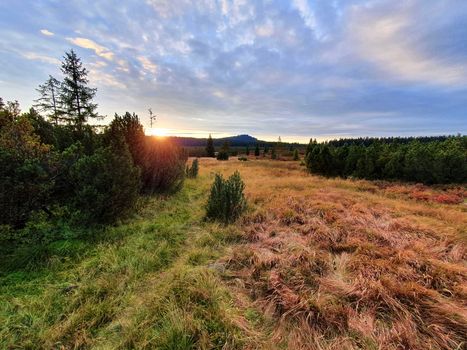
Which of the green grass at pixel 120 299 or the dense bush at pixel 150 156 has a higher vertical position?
the dense bush at pixel 150 156

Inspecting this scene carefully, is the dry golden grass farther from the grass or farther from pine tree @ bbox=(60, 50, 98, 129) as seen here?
pine tree @ bbox=(60, 50, 98, 129)

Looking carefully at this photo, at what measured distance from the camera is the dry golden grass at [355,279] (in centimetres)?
243

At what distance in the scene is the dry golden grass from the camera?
2.43 metres

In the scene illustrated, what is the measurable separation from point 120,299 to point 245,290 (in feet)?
5.62

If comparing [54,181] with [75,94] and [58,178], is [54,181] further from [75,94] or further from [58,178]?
[75,94]

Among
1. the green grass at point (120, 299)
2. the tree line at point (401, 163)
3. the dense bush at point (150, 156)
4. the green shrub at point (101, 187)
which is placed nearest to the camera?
the green grass at point (120, 299)

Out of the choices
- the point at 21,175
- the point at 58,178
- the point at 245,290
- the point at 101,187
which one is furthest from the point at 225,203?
the point at 21,175

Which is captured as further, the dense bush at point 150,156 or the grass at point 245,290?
the dense bush at point 150,156

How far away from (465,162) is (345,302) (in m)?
21.3

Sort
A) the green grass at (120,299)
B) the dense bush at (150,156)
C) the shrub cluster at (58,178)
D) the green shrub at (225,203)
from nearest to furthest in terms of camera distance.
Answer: the green grass at (120,299) < the shrub cluster at (58,178) < the green shrub at (225,203) < the dense bush at (150,156)

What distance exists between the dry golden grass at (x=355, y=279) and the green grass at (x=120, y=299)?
1.72 feet

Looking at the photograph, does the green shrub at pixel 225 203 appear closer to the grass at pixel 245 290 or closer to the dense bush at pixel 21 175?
the grass at pixel 245 290

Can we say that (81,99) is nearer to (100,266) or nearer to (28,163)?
(28,163)

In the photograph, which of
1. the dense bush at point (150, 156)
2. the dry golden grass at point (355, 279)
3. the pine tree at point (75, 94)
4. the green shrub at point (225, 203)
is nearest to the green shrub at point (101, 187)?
the green shrub at point (225, 203)
